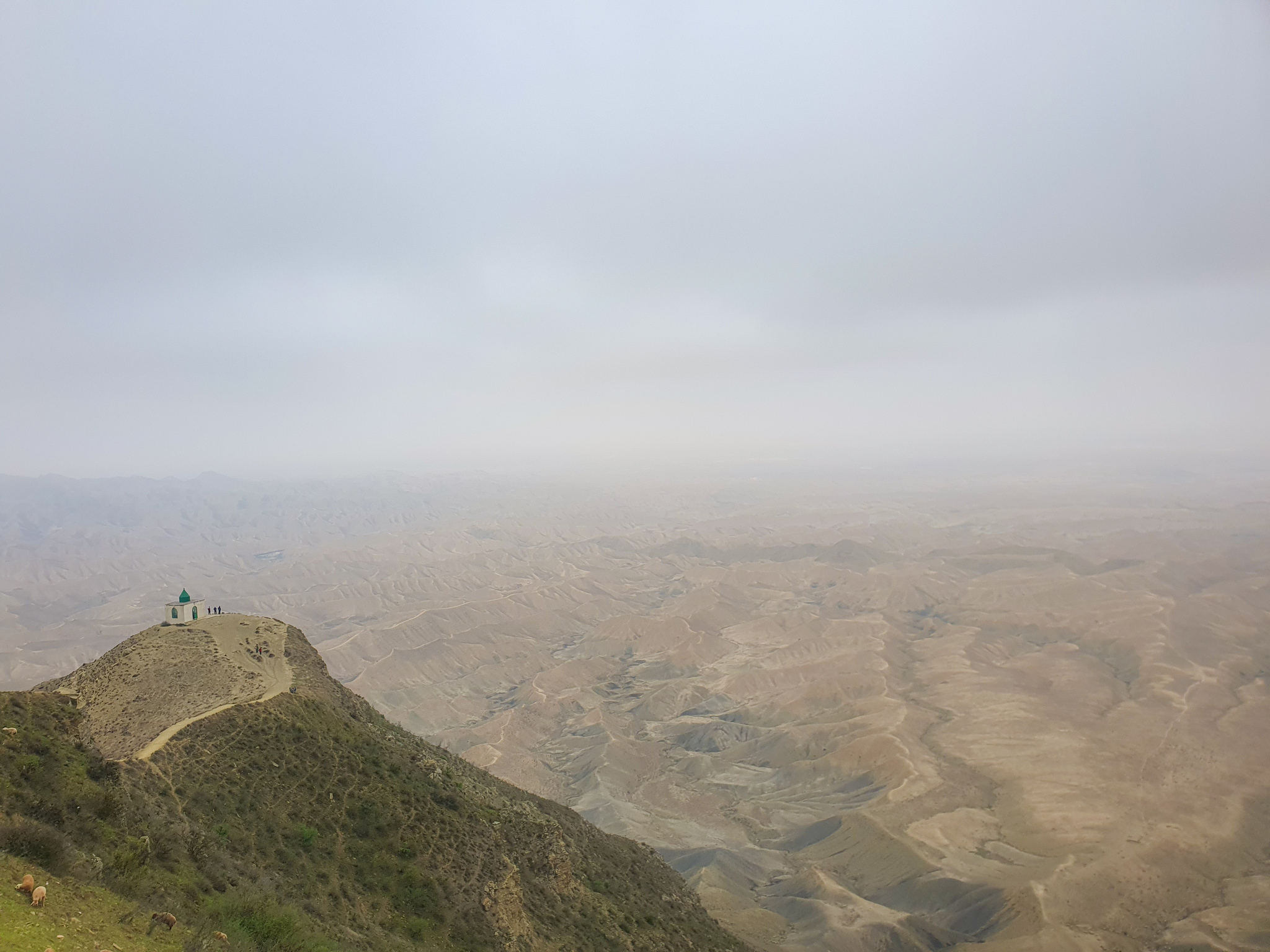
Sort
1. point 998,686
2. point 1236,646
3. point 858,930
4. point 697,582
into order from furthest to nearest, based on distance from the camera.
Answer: point 697,582
point 1236,646
point 998,686
point 858,930

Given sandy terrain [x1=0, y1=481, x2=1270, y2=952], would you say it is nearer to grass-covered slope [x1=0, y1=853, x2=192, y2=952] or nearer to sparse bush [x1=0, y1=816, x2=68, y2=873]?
sparse bush [x1=0, y1=816, x2=68, y2=873]

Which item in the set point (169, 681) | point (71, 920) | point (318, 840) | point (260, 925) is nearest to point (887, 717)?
point (318, 840)

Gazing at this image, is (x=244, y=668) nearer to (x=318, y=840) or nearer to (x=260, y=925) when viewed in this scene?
(x=318, y=840)

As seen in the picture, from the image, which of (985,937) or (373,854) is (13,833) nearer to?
(373,854)

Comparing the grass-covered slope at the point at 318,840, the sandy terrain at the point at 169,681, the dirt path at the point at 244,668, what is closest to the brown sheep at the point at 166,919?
the grass-covered slope at the point at 318,840

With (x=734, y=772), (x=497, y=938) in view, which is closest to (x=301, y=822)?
(x=497, y=938)

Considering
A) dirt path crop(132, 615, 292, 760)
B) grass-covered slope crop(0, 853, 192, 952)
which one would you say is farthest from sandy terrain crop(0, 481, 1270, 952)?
grass-covered slope crop(0, 853, 192, 952)

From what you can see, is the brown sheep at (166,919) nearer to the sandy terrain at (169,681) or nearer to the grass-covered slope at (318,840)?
the grass-covered slope at (318,840)
